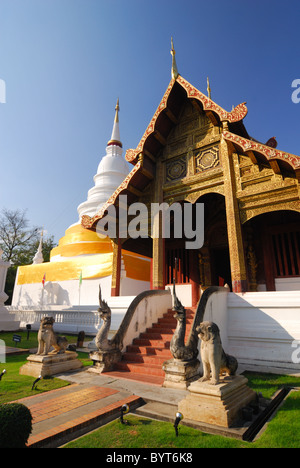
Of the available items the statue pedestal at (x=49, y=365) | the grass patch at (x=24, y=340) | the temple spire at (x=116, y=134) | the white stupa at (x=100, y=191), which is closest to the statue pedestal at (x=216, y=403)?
the statue pedestal at (x=49, y=365)

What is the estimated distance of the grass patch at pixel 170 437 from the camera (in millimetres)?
2729

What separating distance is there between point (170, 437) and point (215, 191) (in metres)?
6.71

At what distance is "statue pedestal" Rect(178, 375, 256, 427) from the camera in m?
3.13

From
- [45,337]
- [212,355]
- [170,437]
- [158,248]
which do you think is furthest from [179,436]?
[158,248]

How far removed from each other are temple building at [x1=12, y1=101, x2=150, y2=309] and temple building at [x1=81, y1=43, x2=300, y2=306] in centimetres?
632

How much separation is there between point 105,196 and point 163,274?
1429cm

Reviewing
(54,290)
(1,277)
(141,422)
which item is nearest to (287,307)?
(141,422)

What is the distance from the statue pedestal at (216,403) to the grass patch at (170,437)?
0.63 feet

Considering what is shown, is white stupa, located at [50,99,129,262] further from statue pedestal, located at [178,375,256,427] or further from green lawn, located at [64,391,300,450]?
green lawn, located at [64,391,300,450]

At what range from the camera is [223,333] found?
21.9 feet

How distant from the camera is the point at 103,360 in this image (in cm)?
572

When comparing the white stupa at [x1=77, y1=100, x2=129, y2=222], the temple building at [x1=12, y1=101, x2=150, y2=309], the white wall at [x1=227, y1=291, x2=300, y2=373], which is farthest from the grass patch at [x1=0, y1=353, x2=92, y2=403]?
the white stupa at [x1=77, y1=100, x2=129, y2=222]

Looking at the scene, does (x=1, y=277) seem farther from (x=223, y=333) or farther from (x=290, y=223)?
(x=290, y=223)

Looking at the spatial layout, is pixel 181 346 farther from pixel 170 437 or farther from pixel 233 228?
pixel 233 228
